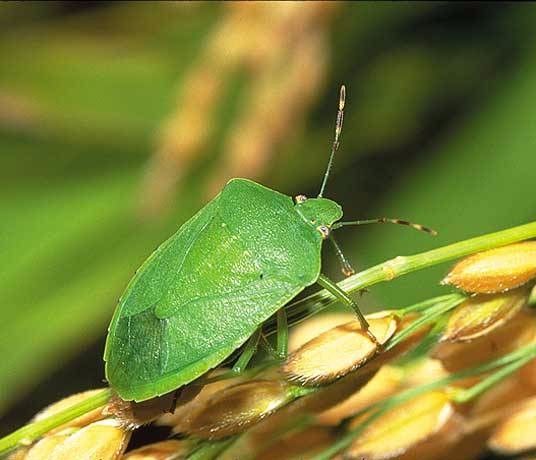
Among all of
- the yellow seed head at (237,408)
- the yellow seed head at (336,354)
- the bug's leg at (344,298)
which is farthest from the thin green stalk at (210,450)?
the bug's leg at (344,298)

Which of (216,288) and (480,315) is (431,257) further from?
(216,288)

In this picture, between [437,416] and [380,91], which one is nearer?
[437,416]

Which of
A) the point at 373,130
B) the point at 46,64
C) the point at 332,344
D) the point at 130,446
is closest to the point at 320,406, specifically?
the point at 332,344

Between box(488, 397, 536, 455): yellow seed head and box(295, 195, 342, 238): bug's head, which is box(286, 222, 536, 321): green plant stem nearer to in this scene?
box(488, 397, 536, 455): yellow seed head

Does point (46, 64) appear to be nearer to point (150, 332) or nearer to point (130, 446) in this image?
point (150, 332)

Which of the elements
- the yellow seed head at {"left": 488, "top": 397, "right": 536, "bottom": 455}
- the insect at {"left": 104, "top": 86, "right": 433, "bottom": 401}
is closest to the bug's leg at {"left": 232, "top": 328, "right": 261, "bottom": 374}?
the insect at {"left": 104, "top": 86, "right": 433, "bottom": 401}

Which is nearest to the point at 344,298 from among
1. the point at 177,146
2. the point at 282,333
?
the point at 282,333
